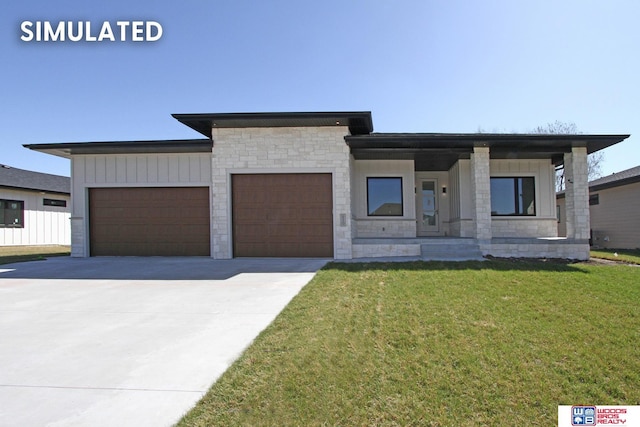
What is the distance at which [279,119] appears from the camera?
9.89 metres

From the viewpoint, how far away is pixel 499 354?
3.21 meters

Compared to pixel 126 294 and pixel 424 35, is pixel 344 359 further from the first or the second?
pixel 424 35

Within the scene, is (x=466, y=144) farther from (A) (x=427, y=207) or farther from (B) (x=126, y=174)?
(B) (x=126, y=174)

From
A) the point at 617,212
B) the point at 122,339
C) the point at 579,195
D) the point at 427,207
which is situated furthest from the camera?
the point at 617,212

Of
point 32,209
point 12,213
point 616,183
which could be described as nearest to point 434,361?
point 616,183

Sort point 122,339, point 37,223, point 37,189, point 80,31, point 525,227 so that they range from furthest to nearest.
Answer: point 37,223 < point 37,189 < point 525,227 < point 80,31 < point 122,339

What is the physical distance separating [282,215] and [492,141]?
22.3 ft

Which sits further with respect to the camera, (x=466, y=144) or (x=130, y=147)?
(x=130, y=147)

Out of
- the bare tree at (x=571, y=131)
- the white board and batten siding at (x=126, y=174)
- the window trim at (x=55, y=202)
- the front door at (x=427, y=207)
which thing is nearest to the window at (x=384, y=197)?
the front door at (x=427, y=207)

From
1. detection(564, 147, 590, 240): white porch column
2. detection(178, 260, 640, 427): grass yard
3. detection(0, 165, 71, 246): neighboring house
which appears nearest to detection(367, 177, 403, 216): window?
detection(564, 147, 590, 240): white porch column

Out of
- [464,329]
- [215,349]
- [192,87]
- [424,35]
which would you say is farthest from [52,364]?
[424,35]

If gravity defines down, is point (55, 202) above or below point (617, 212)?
above

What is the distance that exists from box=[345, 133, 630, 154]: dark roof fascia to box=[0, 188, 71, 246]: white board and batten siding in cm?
1884

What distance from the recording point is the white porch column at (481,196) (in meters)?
10.7
